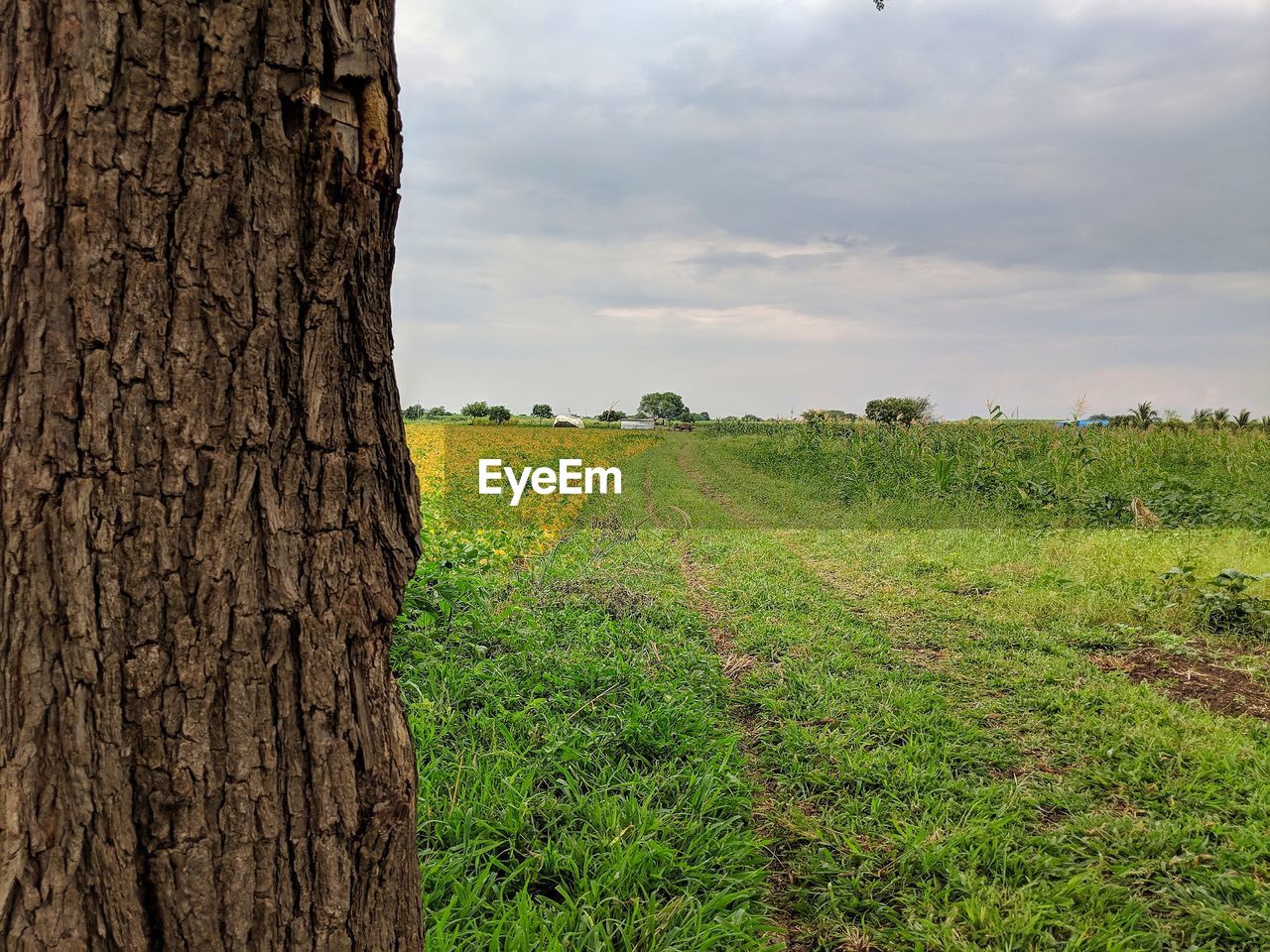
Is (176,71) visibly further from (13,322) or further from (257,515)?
(257,515)

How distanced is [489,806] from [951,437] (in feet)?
50.0

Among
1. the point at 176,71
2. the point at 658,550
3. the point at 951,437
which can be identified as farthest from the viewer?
the point at 951,437

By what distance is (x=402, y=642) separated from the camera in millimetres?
4461

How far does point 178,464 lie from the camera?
4.34ft

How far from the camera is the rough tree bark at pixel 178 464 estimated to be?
129 cm

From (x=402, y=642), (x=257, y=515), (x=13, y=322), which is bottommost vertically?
(x=402, y=642)

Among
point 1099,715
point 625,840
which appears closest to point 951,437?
point 1099,715

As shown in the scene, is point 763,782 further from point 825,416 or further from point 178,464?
point 825,416

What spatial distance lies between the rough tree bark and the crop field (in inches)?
46.3

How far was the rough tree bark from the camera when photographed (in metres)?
1.29
